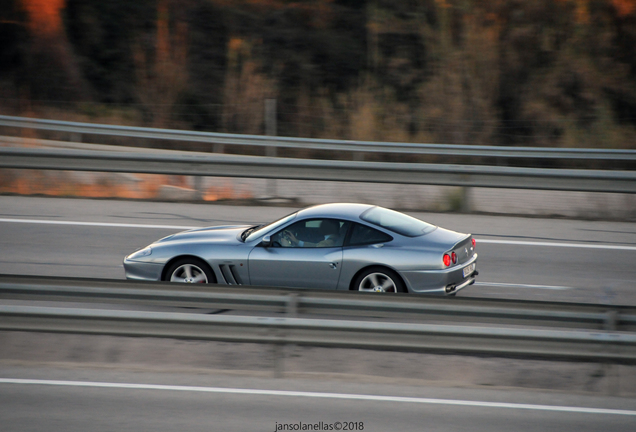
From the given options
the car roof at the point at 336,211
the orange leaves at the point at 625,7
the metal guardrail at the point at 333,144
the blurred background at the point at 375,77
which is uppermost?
the orange leaves at the point at 625,7

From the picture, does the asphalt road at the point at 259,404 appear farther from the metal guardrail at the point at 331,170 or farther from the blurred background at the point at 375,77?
the blurred background at the point at 375,77

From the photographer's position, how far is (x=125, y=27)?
81.2 ft

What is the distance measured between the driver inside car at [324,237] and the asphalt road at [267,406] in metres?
2.26

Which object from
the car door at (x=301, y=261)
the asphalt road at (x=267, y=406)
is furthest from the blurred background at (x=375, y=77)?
the asphalt road at (x=267, y=406)

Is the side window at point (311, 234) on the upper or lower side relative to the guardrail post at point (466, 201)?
lower

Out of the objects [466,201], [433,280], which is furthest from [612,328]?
[466,201]

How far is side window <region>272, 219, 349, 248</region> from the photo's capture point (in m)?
7.96

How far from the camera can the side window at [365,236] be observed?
784 centimetres

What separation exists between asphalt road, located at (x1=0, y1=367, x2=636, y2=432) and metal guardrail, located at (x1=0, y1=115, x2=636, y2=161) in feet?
33.9

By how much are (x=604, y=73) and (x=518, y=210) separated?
8659 millimetres

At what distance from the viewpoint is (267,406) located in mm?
5457

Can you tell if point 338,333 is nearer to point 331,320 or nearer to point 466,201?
point 331,320

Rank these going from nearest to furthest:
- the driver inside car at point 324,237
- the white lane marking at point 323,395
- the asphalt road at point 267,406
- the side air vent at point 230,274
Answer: the asphalt road at point 267,406
the white lane marking at point 323,395
the driver inside car at point 324,237
the side air vent at point 230,274

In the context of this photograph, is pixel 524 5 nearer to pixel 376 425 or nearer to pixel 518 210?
pixel 518 210
